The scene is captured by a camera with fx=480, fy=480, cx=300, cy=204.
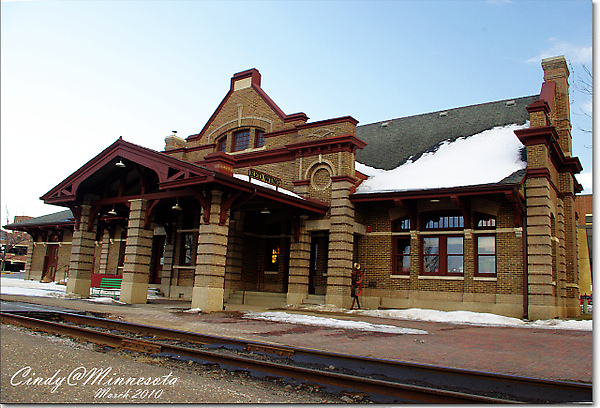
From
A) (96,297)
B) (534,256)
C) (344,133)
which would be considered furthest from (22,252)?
(534,256)

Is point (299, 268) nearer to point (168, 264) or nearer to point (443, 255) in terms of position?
point (443, 255)

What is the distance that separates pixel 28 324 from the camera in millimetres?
11352

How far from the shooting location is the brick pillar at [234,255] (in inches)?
814

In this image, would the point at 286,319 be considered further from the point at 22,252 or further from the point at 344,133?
the point at 22,252

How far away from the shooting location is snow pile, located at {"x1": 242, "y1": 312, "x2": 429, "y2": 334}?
11766 mm

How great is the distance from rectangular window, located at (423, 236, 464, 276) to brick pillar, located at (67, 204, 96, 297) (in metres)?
13.9

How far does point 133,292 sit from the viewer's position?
17875 millimetres

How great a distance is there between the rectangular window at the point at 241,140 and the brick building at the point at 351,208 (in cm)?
13

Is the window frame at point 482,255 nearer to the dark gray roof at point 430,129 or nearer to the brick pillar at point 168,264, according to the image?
the dark gray roof at point 430,129

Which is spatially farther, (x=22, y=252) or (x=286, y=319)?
(x=22, y=252)

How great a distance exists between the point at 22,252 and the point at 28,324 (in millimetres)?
69029

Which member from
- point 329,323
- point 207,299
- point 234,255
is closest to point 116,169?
point 234,255

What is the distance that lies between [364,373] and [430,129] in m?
17.3

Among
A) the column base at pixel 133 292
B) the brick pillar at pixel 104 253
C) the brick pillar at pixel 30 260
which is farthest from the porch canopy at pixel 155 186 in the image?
the brick pillar at pixel 30 260
